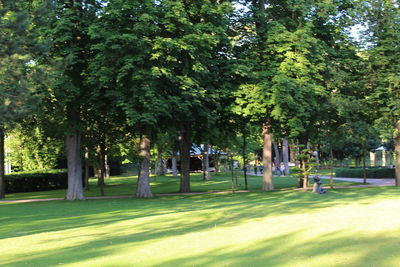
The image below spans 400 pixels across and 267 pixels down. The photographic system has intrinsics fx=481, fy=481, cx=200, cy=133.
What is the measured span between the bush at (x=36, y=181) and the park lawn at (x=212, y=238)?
82.3 ft

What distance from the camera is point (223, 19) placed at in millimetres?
29391

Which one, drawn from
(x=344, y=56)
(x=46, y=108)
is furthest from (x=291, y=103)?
(x=46, y=108)

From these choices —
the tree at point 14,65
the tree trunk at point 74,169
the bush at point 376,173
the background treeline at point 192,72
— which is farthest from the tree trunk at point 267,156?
the bush at point 376,173

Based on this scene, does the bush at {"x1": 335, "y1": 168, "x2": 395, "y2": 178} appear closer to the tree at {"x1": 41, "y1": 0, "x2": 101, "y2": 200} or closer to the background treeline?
the background treeline

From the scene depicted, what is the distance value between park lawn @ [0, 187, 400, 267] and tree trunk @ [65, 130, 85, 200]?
9.99 metres

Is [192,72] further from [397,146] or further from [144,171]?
[397,146]

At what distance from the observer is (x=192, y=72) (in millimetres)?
27516

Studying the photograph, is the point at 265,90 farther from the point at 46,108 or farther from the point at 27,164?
the point at 27,164

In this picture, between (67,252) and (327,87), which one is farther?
(327,87)

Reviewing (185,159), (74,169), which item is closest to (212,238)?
(74,169)

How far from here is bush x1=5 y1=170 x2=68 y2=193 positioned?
42125 millimetres

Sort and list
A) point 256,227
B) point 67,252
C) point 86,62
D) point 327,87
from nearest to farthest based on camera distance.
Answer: point 67,252 → point 256,227 → point 86,62 → point 327,87

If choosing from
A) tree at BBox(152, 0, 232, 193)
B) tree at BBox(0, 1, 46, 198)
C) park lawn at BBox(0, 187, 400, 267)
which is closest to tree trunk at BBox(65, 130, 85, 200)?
tree at BBox(152, 0, 232, 193)

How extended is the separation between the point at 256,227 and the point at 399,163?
78.3 ft
